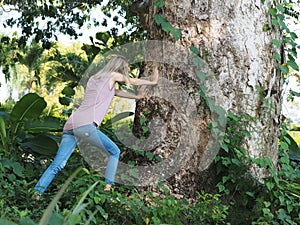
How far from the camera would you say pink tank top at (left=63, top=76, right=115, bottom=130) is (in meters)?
5.27

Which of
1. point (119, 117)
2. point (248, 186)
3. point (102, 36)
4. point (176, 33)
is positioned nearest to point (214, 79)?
point (176, 33)

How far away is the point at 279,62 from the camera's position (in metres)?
6.10

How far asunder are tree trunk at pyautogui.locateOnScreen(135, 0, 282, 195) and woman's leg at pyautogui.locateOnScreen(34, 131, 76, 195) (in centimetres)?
79

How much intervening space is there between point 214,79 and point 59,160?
1.69m

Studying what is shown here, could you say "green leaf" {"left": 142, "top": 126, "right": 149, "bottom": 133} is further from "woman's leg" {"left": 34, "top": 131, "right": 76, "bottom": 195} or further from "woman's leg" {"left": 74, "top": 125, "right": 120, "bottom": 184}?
"woman's leg" {"left": 34, "top": 131, "right": 76, "bottom": 195}

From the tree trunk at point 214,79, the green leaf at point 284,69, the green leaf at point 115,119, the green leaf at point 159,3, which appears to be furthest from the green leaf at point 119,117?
the green leaf at point 284,69

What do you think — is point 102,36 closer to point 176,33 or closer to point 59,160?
point 176,33

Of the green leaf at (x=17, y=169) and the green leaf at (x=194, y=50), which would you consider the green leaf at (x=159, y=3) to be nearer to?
the green leaf at (x=194, y=50)

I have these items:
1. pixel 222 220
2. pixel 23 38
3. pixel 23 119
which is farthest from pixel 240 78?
pixel 23 38

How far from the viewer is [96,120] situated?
529cm

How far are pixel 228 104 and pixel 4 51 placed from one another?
6107 millimetres

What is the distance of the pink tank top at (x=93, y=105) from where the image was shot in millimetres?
5273

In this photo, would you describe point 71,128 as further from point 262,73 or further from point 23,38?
point 23,38

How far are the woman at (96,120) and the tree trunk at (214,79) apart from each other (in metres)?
0.53
